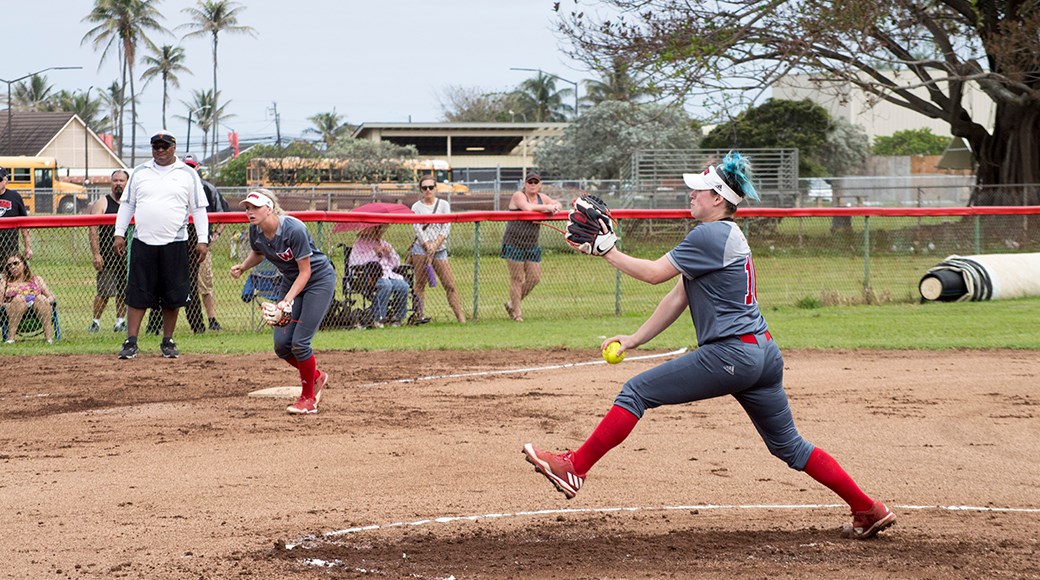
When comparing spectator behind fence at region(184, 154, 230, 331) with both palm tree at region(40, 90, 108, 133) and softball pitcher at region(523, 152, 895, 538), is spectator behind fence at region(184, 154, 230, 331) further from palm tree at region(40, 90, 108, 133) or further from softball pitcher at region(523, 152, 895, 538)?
palm tree at region(40, 90, 108, 133)

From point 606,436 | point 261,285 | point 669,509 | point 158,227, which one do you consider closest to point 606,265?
point 261,285

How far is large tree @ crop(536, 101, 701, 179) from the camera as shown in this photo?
53.2 metres

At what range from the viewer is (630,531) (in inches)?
230

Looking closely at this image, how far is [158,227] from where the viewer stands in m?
11.7

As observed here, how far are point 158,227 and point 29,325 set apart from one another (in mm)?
3166

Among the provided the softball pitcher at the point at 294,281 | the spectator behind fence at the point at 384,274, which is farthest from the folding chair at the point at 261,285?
the softball pitcher at the point at 294,281

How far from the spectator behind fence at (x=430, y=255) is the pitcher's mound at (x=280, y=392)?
4990 millimetres

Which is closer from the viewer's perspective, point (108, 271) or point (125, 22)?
point (108, 271)

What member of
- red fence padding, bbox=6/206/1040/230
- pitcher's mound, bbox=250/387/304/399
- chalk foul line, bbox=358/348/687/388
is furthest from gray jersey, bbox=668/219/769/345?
red fence padding, bbox=6/206/1040/230

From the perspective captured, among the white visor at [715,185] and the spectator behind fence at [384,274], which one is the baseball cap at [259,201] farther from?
the spectator behind fence at [384,274]

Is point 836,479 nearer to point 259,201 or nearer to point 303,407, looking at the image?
point 303,407

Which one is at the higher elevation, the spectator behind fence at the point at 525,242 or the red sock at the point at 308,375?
the spectator behind fence at the point at 525,242

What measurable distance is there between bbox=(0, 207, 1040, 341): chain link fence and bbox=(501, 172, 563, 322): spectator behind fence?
0.18 m

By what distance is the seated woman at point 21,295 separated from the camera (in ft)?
43.9
